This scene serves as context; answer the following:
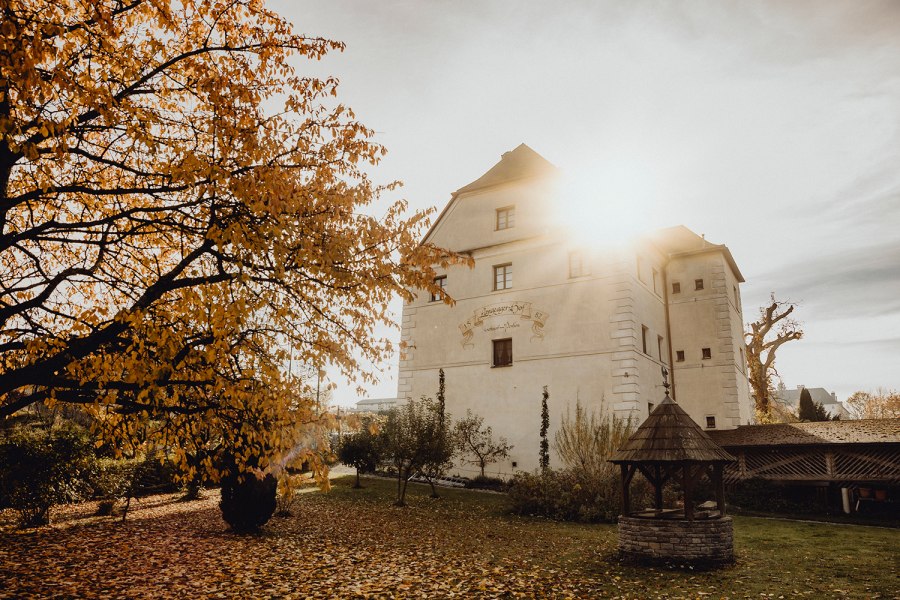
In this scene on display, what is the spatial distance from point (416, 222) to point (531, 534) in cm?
1015

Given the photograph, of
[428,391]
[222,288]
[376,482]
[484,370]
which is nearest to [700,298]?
[484,370]

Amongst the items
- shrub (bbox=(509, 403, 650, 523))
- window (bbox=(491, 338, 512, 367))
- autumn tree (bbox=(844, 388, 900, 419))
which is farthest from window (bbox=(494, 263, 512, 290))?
autumn tree (bbox=(844, 388, 900, 419))

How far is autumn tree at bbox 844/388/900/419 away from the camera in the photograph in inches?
2287

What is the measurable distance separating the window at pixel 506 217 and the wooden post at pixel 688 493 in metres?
17.0

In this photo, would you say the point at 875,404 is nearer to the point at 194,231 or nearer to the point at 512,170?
the point at 512,170

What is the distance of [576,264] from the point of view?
80.0 ft

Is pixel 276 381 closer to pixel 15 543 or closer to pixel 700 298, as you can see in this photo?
pixel 15 543

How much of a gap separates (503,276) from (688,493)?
1676cm

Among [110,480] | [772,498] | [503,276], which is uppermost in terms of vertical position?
[503,276]

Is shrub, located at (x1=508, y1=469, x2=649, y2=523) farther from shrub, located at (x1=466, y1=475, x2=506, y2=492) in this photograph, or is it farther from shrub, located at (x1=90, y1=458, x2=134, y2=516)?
shrub, located at (x1=90, y1=458, x2=134, y2=516)

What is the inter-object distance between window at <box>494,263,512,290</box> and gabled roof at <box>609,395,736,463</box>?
1480cm

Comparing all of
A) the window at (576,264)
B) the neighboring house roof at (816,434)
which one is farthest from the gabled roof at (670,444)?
the window at (576,264)

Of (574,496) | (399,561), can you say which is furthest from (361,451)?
(399,561)

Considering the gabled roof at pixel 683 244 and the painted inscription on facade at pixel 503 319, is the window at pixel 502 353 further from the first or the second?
the gabled roof at pixel 683 244
